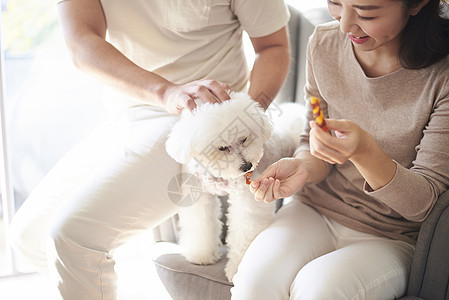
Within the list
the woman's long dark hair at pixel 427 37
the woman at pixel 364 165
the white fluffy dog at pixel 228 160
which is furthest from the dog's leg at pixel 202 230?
the woman's long dark hair at pixel 427 37

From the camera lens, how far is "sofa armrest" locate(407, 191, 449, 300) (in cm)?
96

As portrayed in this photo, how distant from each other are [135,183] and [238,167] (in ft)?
0.84

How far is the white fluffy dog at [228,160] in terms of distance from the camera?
3.44 ft

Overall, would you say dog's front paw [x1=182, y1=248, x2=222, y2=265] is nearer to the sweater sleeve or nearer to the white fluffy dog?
the white fluffy dog

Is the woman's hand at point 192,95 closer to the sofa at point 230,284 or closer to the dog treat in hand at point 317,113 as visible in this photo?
the dog treat in hand at point 317,113

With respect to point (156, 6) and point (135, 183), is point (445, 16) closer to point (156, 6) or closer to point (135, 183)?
point (156, 6)

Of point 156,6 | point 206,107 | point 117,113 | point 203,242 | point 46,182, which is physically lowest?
point 203,242

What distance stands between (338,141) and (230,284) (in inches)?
22.1

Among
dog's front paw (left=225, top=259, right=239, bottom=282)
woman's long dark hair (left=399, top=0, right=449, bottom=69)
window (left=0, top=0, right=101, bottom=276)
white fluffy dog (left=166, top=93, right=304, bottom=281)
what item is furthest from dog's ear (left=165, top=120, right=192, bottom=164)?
window (left=0, top=0, right=101, bottom=276)

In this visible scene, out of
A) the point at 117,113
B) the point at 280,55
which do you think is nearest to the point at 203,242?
the point at 117,113

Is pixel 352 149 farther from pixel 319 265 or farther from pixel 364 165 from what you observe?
pixel 319 265

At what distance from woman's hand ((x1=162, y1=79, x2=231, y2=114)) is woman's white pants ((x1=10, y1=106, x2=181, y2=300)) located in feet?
0.49

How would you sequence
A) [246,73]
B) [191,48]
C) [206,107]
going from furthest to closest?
[246,73] → [191,48] → [206,107]

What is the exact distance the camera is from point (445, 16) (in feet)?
3.48
